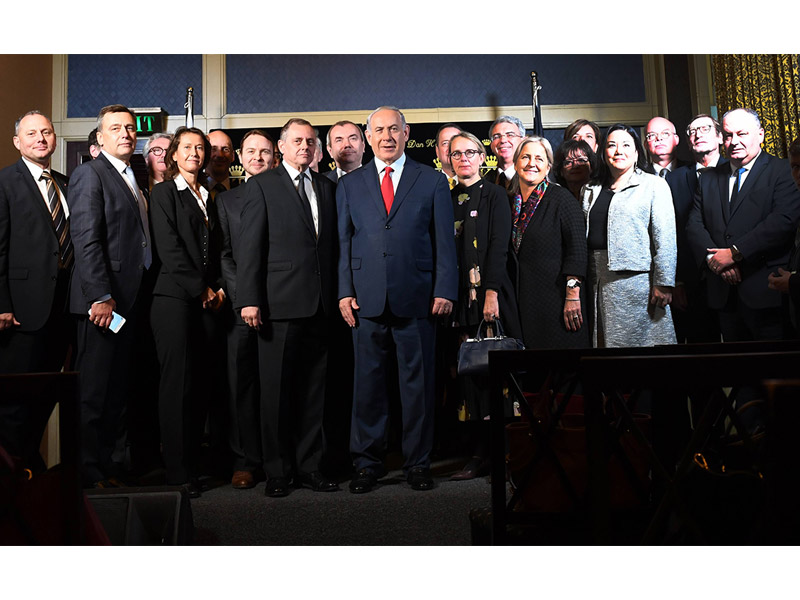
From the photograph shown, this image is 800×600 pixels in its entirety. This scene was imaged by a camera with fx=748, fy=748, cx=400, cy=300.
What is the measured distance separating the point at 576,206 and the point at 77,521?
8.39ft

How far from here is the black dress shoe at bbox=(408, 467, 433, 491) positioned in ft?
9.70

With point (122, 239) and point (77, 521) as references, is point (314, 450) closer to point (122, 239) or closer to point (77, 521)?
point (122, 239)

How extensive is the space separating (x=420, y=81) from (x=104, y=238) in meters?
2.97

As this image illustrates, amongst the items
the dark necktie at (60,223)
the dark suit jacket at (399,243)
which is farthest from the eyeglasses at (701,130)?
the dark necktie at (60,223)

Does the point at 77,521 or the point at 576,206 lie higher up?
the point at 576,206

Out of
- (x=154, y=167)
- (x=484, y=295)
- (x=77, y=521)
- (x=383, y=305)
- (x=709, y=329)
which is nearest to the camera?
(x=77, y=521)

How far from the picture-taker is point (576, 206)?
340cm

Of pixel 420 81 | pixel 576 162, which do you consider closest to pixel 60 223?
pixel 576 162

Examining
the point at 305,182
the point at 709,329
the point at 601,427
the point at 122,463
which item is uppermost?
the point at 305,182

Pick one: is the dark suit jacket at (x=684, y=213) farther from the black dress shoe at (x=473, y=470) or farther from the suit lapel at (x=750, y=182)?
the black dress shoe at (x=473, y=470)

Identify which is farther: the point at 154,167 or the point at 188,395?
the point at 154,167

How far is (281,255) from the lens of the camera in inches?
125

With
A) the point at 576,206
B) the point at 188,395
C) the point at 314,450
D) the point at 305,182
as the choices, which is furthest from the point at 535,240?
the point at 188,395

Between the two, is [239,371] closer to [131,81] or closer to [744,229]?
[744,229]
